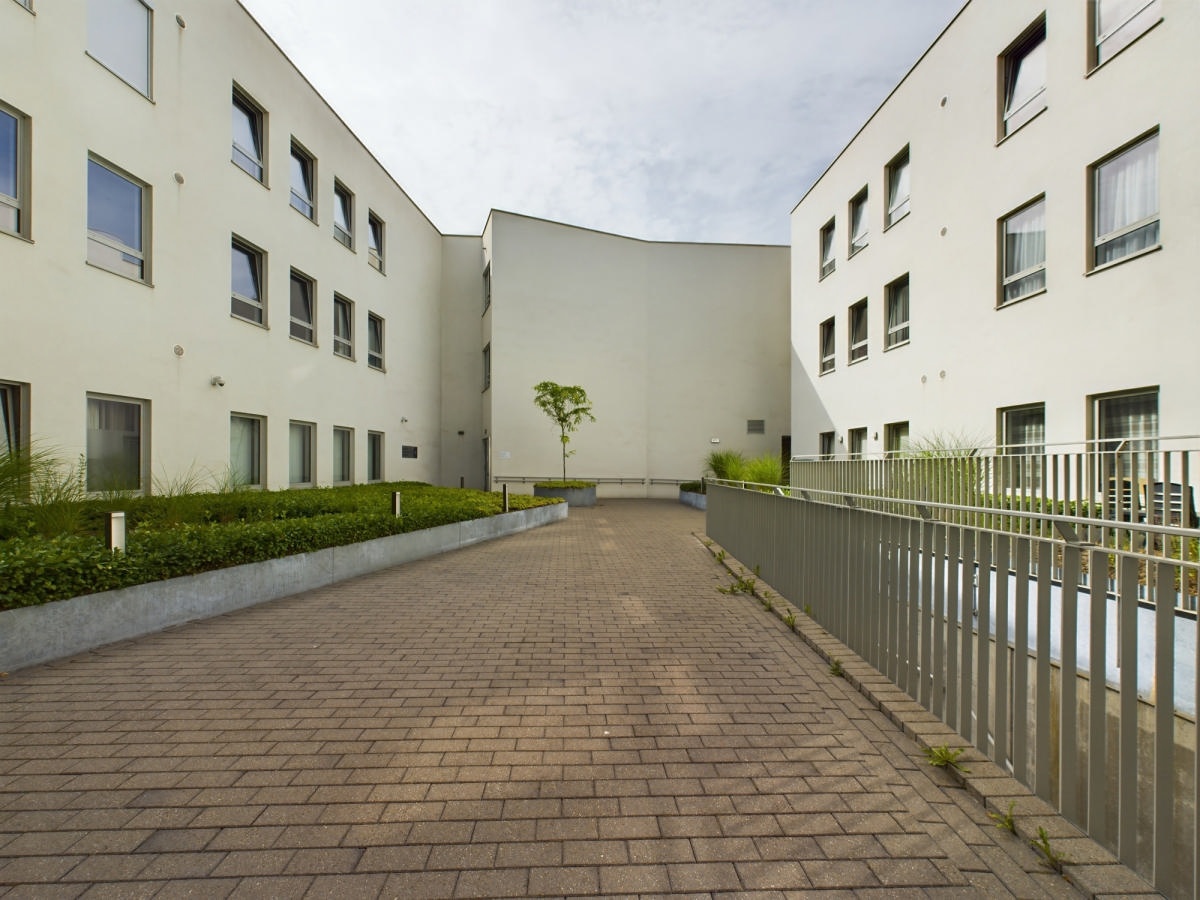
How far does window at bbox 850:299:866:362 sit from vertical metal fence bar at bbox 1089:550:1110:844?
48.0 feet

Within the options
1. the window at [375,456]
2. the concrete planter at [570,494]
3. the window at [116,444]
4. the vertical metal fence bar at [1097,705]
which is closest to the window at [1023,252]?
the vertical metal fence bar at [1097,705]

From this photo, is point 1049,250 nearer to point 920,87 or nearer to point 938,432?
point 938,432

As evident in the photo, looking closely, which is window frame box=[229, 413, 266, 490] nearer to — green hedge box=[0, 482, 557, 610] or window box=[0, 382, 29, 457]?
green hedge box=[0, 482, 557, 610]

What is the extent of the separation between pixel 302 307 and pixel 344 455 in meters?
4.12

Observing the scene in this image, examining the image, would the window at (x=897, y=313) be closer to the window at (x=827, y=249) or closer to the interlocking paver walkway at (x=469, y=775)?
the window at (x=827, y=249)

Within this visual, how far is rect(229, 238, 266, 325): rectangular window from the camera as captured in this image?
39.7ft

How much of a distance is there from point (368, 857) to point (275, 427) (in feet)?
41.0

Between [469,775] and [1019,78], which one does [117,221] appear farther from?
[1019,78]

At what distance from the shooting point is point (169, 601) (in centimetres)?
552

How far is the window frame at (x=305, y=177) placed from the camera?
1430 centimetres

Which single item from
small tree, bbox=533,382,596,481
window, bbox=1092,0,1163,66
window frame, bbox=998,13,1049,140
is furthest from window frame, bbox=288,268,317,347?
window, bbox=1092,0,1163,66

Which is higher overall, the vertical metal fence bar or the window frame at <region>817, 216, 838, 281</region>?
the window frame at <region>817, 216, 838, 281</region>

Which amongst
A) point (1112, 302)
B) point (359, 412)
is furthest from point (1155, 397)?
point (359, 412)

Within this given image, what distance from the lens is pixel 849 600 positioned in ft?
16.0
